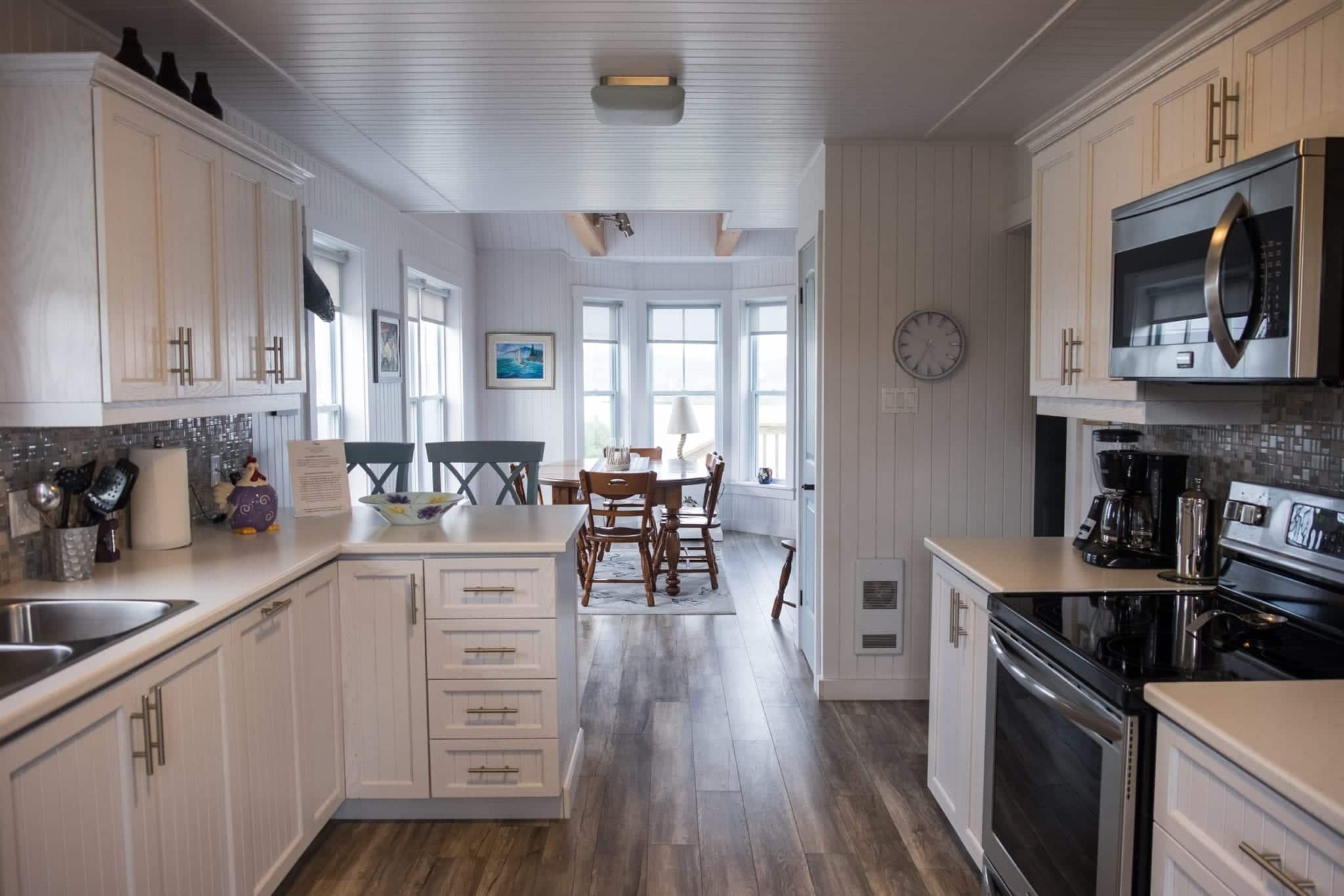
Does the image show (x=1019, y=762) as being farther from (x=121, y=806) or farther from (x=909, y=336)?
(x=909, y=336)

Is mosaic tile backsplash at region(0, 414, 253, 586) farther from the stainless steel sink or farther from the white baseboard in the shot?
the white baseboard

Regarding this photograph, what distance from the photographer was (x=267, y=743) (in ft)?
7.52

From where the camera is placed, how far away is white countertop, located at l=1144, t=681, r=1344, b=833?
1.18 metres

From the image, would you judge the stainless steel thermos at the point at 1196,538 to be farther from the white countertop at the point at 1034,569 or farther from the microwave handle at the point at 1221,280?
the microwave handle at the point at 1221,280

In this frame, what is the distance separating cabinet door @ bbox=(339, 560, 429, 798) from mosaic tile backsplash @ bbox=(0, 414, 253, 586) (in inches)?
28.7

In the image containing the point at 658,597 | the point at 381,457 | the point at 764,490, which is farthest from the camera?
the point at 764,490

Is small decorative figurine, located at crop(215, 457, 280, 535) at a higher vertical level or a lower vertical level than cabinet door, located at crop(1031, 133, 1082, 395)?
lower

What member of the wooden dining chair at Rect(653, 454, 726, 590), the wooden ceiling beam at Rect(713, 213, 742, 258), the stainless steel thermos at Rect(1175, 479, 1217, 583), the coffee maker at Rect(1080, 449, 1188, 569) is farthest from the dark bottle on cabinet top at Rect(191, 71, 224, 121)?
the wooden ceiling beam at Rect(713, 213, 742, 258)

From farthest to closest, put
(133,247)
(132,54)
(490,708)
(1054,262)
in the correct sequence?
(490,708), (1054,262), (132,54), (133,247)

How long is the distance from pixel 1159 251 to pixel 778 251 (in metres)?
5.89

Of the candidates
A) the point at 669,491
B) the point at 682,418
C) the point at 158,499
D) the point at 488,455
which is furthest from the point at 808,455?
the point at 682,418

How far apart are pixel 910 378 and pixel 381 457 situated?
2402 millimetres

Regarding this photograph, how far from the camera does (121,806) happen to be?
1653mm

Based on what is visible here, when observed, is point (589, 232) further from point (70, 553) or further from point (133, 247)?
point (70, 553)
